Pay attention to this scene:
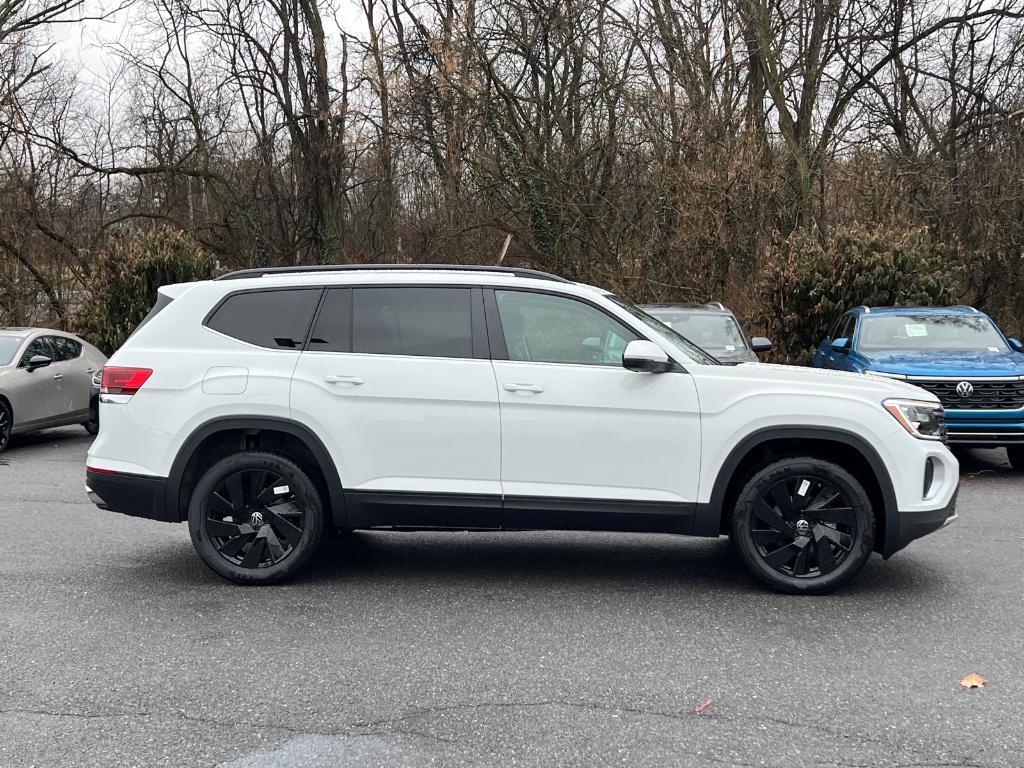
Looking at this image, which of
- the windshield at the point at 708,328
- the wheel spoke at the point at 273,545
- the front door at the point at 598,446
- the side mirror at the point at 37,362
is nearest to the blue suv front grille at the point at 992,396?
the windshield at the point at 708,328

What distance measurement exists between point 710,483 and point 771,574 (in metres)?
0.61

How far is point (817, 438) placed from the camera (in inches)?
207

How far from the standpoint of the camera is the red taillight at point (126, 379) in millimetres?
5562

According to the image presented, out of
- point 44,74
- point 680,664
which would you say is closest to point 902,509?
point 680,664

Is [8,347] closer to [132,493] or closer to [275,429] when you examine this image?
[132,493]

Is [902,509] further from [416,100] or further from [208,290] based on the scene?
[416,100]

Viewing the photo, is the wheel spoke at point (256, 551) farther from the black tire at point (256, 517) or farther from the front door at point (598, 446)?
the front door at point (598, 446)

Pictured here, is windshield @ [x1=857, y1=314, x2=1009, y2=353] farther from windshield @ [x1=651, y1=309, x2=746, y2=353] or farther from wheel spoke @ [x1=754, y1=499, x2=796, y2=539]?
wheel spoke @ [x1=754, y1=499, x2=796, y2=539]

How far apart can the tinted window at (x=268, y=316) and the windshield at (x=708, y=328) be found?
6.37 m

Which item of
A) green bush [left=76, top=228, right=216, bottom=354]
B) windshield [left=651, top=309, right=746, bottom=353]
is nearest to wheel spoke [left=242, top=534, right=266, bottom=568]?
windshield [left=651, top=309, right=746, bottom=353]

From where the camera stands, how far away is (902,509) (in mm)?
5238

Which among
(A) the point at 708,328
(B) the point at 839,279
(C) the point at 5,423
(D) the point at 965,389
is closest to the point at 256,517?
(D) the point at 965,389

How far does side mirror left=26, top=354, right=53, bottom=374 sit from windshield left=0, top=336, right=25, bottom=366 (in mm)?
229

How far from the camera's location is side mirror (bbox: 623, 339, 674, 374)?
205 inches
